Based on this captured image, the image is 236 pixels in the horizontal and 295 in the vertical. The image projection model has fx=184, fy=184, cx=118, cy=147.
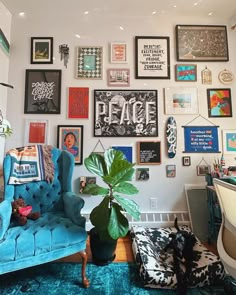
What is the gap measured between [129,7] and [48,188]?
2308 mm

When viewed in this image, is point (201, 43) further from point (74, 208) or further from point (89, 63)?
point (74, 208)

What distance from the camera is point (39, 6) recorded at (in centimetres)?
222

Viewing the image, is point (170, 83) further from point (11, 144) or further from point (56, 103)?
point (11, 144)

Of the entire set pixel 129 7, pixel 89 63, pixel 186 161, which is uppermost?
pixel 129 7

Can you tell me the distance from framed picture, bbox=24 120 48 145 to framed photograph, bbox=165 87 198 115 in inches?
60.0

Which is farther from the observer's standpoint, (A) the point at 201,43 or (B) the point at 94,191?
(A) the point at 201,43

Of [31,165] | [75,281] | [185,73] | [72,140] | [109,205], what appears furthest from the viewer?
[185,73]

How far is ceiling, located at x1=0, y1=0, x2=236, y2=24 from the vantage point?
2160mm

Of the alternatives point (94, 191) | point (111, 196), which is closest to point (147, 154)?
point (111, 196)

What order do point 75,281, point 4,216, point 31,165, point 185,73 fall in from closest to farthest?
point 4,216, point 75,281, point 31,165, point 185,73

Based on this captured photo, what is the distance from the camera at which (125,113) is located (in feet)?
7.46

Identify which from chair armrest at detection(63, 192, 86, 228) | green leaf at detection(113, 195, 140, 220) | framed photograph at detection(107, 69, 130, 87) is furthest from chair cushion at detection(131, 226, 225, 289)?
framed photograph at detection(107, 69, 130, 87)

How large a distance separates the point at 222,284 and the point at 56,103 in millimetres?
2370

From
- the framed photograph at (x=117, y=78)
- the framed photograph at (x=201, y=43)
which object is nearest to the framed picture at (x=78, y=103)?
the framed photograph at (x=117, y=78)
